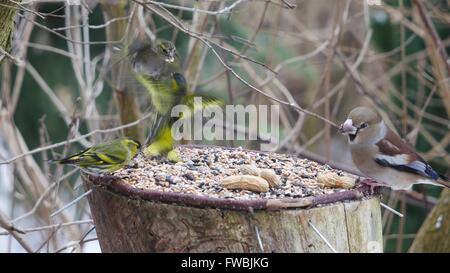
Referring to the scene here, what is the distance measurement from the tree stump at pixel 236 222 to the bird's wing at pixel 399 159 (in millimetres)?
855

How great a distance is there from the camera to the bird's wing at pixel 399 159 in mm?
3479

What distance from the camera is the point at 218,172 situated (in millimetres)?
3070

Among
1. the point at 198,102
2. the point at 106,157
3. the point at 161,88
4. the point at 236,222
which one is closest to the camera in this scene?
the point at 236,222

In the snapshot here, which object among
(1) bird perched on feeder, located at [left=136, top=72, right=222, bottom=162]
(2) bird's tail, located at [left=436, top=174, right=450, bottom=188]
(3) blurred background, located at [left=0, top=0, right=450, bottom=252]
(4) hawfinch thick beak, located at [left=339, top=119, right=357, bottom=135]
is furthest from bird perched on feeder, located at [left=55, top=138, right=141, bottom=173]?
(2) bird's tail, located at [left=436, top=174, right=450, bottom=188]

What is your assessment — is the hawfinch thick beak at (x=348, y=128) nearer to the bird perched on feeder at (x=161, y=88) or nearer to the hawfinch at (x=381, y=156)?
the hawfinch at (x=381, y=156)

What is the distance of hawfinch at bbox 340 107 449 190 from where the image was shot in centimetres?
348

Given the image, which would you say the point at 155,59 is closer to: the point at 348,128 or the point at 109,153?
the point at 109,153

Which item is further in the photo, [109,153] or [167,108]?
[167,108]

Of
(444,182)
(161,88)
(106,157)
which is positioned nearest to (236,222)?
(106,157)

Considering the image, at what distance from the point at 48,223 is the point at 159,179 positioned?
1863mm

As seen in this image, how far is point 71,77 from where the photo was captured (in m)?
6.25

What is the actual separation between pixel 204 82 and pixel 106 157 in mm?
1858

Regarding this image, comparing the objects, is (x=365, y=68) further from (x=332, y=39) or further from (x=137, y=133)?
(x=137, y=133)
